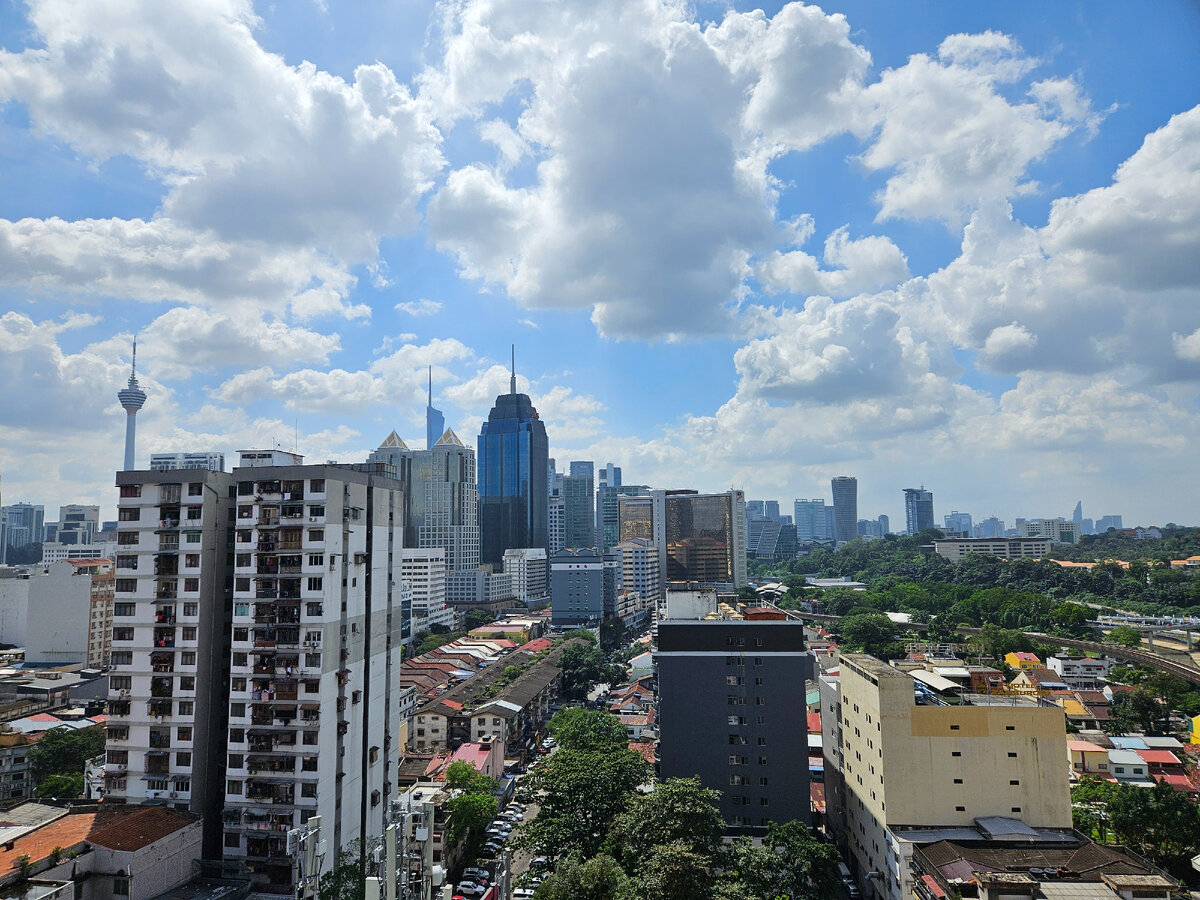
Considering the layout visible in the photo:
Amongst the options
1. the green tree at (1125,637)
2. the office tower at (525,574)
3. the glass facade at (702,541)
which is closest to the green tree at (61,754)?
the green tree at (1125,637)

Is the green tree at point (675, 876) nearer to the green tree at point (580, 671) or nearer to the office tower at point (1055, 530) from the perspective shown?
the green tree at point (580, 671)

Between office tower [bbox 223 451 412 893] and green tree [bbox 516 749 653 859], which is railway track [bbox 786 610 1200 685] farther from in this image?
office tower [bbox 223 451 412 893]

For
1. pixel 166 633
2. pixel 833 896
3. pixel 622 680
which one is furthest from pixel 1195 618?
pixel 166 633

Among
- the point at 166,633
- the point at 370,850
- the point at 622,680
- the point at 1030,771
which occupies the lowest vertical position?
the point at 622,680

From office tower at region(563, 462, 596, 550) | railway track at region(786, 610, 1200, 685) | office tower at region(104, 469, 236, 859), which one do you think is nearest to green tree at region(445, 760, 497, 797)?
office tower at region(104, 469, 236, 859)

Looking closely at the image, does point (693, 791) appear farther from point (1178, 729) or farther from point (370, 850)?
point (1178, 729)

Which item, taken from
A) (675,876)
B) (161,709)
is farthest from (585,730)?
(161,709)
